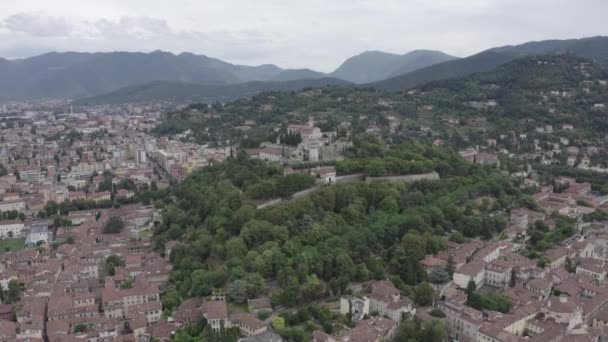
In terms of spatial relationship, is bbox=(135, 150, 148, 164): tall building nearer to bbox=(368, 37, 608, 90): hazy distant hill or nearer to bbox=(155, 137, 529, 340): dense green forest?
bbox=(155, 137, 529, 340): dense green forest

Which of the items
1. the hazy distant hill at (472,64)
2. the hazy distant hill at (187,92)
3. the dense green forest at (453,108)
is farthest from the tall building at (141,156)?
the hazy distant hill at (187,92)

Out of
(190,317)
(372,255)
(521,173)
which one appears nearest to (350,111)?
(521,173)

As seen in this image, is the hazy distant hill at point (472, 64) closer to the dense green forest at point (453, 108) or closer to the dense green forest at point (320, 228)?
the dense green forest at point (453, 108)

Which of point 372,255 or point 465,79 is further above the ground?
point 465,79

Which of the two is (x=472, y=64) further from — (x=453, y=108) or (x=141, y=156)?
(x=141, y=156)

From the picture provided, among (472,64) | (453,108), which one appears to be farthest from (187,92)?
(453,108)

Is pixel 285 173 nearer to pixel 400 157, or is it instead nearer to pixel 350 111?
pixel 400 157
